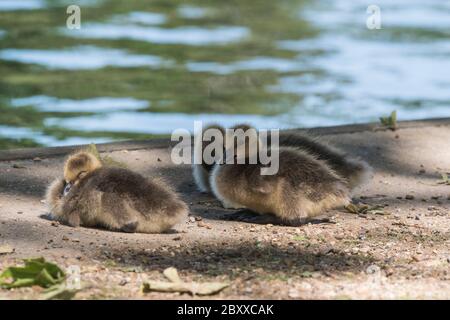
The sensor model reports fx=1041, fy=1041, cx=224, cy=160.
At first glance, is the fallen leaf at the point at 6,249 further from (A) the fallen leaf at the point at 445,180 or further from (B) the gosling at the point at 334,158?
(A) the fallen leaf at the point at 445,180

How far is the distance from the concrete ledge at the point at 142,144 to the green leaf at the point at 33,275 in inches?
113

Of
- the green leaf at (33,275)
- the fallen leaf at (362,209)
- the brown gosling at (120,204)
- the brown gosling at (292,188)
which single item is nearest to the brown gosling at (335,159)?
the fallen leaf at (362,209)

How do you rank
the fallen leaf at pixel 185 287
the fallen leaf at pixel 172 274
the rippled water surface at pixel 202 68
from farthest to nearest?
1. the rippled water surface at pixel 202 68
2. the fallen leaf at pixel 172 274
3. the fallen leaf at pixel 185 287

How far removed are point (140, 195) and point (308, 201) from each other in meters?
1.04

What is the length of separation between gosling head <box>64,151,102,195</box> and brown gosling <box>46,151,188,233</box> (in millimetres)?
27

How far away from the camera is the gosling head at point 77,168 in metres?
6.35

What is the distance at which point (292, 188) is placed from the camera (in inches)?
251

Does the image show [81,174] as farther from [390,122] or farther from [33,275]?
[390,122]

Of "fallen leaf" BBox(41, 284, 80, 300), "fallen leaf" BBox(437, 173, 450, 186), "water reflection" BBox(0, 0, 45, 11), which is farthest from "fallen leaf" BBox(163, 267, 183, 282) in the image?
"water reflection" BBox(0, 0, 45, 11)

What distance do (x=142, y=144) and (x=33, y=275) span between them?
3438mm

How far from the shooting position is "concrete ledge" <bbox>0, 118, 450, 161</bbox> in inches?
312

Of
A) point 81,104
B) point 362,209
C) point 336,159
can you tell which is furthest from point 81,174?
point 81,104

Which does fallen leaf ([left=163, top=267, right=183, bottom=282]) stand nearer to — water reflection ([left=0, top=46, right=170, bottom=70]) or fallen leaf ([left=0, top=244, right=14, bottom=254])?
fallen leaf ([left=0, top=244, right=14, bottom=254])

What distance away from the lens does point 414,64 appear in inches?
587
